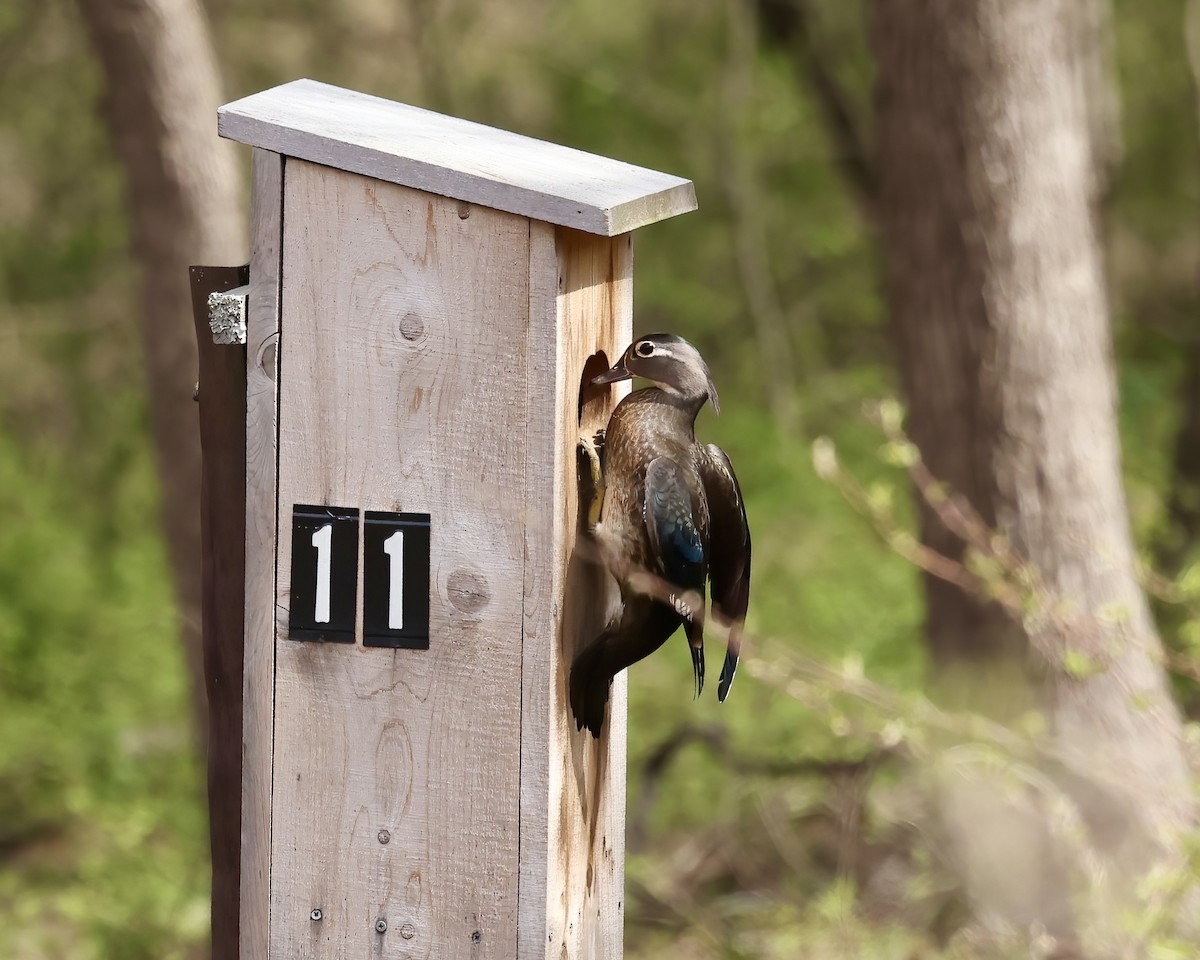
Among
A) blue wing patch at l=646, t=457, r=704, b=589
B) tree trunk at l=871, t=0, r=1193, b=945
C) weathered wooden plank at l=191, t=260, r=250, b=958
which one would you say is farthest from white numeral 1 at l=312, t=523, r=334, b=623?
tree trunk at l=871, t=0, r=1193, b=945

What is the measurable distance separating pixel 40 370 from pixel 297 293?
8125mm

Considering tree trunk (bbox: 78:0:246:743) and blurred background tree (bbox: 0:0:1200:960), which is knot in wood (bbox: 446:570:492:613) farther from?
tree trunk (bbox: 78:0:246:743)

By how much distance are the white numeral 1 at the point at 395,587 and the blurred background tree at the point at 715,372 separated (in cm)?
174

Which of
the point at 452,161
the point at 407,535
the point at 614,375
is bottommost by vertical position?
the point at 407,535

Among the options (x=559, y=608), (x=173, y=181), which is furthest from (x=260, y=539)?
(x=173, y=181)

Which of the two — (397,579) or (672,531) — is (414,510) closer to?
(397,579)

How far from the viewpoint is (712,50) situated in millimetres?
9742

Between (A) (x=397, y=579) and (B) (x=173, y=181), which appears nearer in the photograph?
(A) (x=397, y=579)

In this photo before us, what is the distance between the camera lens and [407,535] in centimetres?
203

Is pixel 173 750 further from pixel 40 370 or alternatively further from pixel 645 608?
pixel 645 608

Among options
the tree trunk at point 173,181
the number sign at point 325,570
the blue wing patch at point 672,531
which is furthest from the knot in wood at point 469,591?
the tree trunk at point 173,181

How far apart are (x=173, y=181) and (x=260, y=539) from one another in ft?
9.66

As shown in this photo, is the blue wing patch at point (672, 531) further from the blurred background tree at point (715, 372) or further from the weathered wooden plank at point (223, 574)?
the blurred background tree at point (715, 372)

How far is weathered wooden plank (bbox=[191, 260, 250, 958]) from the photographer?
2.15 m
